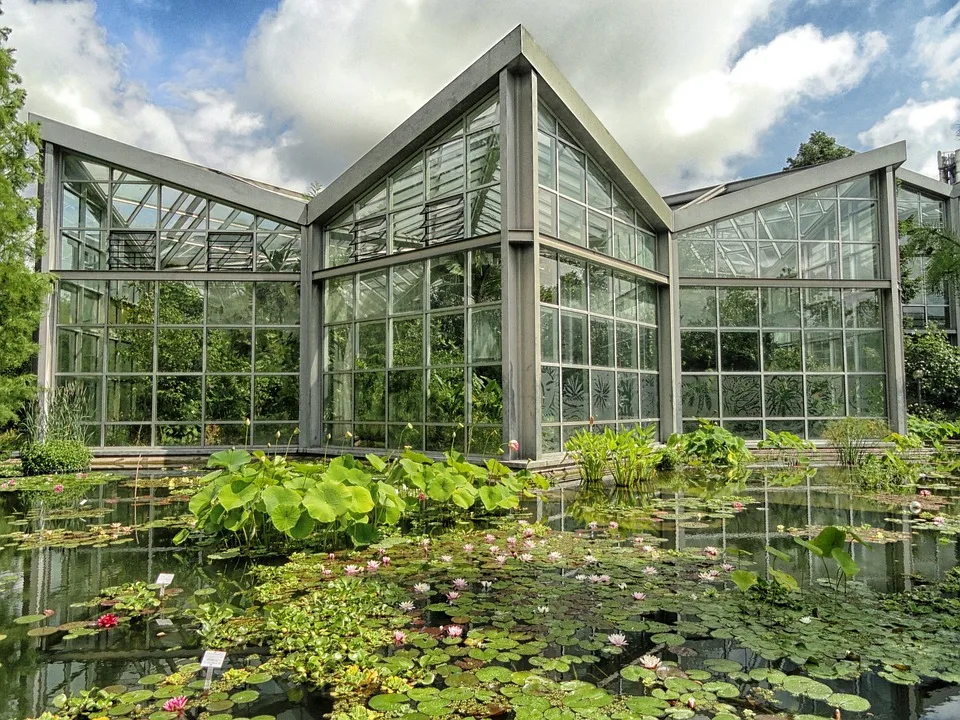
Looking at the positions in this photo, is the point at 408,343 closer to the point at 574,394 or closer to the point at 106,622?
the point at 574,394

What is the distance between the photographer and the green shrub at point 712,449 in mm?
10148

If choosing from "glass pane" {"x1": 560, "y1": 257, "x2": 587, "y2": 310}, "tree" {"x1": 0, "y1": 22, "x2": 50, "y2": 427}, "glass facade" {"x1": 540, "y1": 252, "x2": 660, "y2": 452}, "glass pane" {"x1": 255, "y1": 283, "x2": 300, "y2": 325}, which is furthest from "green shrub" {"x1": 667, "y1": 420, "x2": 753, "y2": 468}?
A: "tree" {"x1": 0, "y1": 22, "x2": 50, "y2": 427}

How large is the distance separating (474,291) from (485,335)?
0.73 meters

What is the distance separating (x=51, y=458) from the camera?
9273 millimetres

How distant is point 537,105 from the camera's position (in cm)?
937

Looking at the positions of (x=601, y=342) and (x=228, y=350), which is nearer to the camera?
(x=601, y=342)

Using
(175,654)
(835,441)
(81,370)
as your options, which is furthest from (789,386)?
(81,370)

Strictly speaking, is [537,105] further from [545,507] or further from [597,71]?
[545,507]

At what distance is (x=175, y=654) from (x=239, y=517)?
5.78 feet

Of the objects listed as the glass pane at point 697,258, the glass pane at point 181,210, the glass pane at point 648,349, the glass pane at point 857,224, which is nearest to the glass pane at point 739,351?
the glass pane at point 697,258

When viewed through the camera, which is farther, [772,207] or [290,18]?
[772,207]

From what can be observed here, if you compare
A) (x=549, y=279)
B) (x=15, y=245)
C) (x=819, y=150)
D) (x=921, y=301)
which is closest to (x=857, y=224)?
(x=549, y=279)

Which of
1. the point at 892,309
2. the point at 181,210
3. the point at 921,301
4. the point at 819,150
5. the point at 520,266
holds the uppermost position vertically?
the point at 819,150

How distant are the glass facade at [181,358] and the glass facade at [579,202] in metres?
5.19
